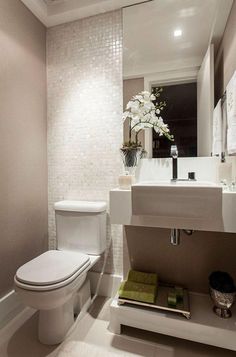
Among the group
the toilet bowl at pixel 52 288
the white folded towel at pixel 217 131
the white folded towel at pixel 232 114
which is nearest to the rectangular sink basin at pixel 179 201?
the white folded towel at pixel 232 114

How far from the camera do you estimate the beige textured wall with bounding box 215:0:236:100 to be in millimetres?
1301

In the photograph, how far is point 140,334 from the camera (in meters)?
1.37

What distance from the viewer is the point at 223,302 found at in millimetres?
1265

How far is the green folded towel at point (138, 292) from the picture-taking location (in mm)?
1357

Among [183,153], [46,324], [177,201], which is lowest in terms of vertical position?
[46,324]

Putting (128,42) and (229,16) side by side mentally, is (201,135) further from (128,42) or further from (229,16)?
(128,42)

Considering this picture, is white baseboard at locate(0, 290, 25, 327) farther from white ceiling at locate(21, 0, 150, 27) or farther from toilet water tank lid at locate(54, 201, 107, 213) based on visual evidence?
white ceiling at locate(21, 0, 150, 27)

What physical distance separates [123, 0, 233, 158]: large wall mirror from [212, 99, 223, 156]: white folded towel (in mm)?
33

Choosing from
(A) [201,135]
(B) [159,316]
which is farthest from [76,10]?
(B) [159,316]

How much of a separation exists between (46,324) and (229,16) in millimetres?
2274

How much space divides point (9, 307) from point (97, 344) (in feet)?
2.20

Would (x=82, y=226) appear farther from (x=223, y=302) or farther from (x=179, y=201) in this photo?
(x=223, y=302)

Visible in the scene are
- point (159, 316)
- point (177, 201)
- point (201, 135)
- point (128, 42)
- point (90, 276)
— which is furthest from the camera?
point (90, 276)

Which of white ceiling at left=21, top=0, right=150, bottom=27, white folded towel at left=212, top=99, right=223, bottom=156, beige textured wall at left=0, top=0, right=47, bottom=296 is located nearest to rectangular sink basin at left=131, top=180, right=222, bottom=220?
white folded towel at left=212, top=99, right=223, bottom=156
